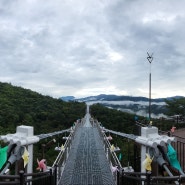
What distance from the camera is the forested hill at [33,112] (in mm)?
23844

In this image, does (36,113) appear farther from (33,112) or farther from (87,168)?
(87,168)

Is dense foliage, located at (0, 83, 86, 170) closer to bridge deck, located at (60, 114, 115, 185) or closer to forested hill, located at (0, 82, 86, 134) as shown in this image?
forested hill, located at (0, 82, 86, 134)

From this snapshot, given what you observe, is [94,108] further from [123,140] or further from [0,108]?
[123,140]

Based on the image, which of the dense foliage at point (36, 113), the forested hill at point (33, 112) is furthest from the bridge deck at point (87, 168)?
the forested hill at point (33, 112)

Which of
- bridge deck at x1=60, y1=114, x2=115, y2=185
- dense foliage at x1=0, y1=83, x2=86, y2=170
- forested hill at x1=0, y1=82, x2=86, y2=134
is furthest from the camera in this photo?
forested hill at x1=0, y1=82, x2=86, y2=134

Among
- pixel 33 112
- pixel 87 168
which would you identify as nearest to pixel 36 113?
pixel 33 112

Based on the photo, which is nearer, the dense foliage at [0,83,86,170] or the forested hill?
the dense foliage at [0,83,86,170]

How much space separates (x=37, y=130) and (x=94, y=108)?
13.3 meters

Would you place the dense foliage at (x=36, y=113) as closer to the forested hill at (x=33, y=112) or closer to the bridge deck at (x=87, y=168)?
the forested hill at (x=33, y=112)

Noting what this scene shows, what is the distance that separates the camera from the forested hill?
23.8 metres

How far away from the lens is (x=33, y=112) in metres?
29.4

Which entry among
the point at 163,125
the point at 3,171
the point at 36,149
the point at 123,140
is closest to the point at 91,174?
the point at 3,171

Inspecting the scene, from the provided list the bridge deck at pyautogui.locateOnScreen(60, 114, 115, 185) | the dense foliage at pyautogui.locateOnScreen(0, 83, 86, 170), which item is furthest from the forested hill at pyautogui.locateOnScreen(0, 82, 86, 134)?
the bridge deck at pyautogui.locateOnScreen(60, 114, 115, 185)

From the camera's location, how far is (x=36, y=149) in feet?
60.6
